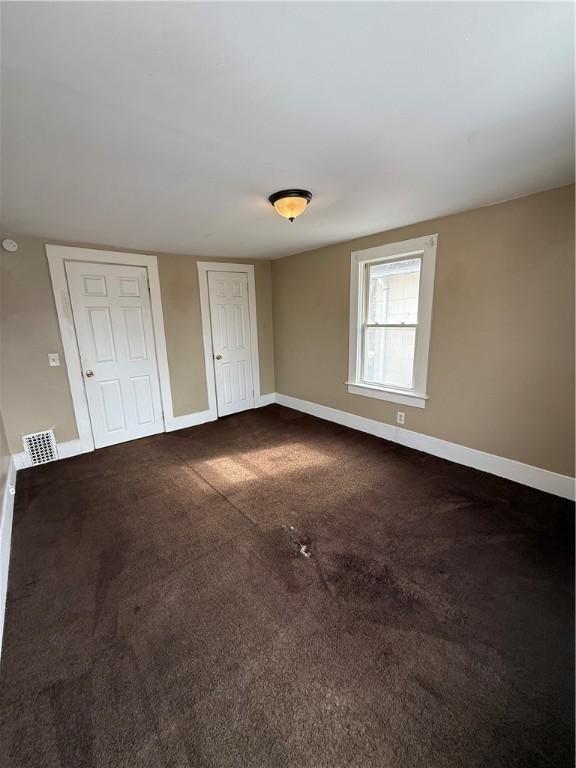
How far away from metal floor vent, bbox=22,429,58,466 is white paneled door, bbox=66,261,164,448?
1.31 ft

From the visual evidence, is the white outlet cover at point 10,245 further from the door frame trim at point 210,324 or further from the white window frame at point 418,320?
the white window frame at point 418,320

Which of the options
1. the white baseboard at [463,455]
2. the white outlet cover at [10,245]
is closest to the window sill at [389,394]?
the white baseboard at [463,455]

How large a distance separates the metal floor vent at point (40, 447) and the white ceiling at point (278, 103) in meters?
2.07

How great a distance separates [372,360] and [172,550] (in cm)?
279

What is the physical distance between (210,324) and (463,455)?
3.38 meters

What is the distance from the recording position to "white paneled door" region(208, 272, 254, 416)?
431cm

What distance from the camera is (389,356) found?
11.5 ft

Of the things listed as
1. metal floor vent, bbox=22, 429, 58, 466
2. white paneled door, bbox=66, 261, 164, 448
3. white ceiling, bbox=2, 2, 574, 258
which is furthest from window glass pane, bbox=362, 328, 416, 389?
metal floor vent, bbox=22, 429, 58, 466

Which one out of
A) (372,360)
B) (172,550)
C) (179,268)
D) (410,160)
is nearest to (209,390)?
(179,268)

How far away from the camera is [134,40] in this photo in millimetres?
941

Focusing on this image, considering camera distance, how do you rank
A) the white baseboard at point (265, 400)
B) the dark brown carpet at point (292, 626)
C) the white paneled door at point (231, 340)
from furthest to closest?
the white baseboard at point (265, 400) < the white paneled door at point (231, 340) < the dark brown carpet at point (292, 626)

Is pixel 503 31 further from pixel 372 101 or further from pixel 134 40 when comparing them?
pixel 134 40

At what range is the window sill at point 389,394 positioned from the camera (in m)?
3.21

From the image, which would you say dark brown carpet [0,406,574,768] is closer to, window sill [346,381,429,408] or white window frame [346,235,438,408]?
window sill [346,381,429,408]
